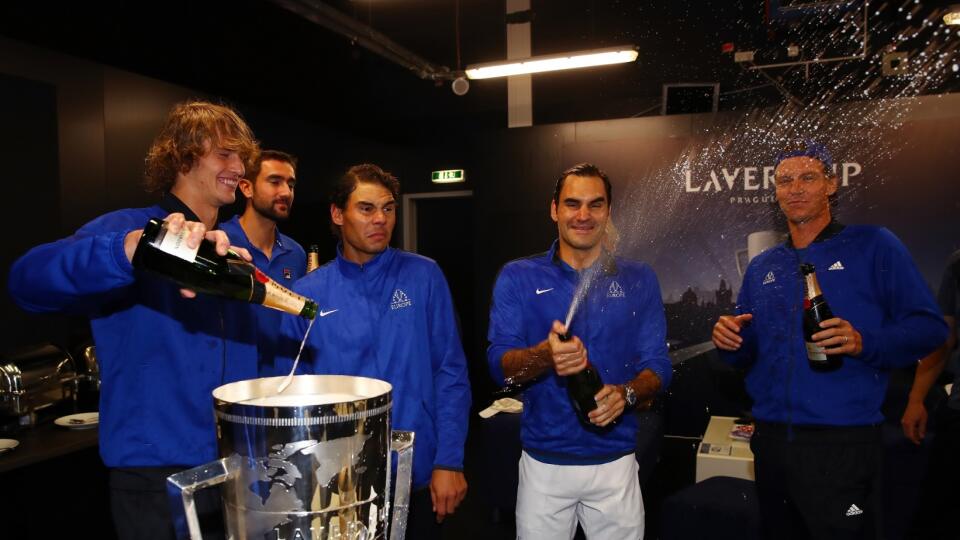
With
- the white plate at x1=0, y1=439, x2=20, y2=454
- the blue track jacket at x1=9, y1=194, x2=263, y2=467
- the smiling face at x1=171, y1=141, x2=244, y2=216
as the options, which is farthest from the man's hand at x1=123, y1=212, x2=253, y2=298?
the white plate at x1=0, y1=439, x2=20, y2=454

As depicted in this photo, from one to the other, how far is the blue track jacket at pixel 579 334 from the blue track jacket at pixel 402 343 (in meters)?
0.20

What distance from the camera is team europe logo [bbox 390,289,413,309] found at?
2.16m

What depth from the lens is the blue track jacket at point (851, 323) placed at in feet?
7.36

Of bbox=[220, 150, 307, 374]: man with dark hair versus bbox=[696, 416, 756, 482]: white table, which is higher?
bbox=[220, 150, 307, 374]: man with dark hair

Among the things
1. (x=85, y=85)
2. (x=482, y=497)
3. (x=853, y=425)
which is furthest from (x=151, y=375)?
(x=85, y=85)

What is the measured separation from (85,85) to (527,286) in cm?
406

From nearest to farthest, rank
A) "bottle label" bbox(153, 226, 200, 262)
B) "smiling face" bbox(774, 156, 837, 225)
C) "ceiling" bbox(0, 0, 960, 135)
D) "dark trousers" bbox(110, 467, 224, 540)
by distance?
"bottle label" bbox(153, 226, 200, 262) → "dark trousers" bbox(110, 467, 224, 540) → "smiling face" bbox(774, 156, 837, 225) → "ceiling" bbox(0, 0, 960, 135)

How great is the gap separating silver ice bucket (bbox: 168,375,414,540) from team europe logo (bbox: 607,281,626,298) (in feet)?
5.07

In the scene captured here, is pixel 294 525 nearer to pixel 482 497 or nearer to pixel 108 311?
pixel 108 311

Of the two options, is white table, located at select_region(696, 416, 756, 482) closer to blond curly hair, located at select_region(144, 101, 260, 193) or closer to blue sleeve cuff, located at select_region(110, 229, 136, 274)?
blond curly hair, located at select_region(144, 101, 260, 193)

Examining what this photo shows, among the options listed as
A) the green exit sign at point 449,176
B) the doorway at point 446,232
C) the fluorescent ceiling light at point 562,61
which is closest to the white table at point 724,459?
the fluorescent ceiling light at point 562,61

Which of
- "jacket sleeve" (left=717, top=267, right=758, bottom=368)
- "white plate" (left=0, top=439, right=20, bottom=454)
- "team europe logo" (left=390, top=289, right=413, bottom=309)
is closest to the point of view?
"team europe logo" (left=390, top=289, right=413, bottom=309)

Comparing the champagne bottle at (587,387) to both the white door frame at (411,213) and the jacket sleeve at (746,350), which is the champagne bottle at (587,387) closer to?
the jacket sleeve at (746,350)

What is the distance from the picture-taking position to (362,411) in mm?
872
